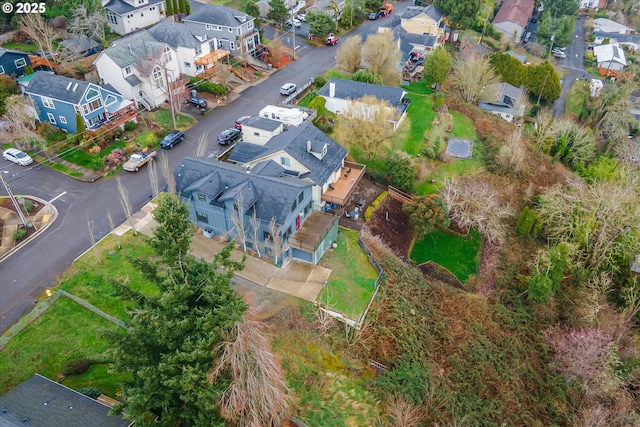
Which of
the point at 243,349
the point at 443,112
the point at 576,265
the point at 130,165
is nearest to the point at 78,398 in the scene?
the point at 243,349

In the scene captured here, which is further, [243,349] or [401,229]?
[401,229]

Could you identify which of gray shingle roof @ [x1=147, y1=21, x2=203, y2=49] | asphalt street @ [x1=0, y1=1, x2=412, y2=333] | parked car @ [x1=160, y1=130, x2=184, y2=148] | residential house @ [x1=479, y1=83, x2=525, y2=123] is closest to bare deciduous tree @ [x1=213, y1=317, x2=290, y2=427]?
asphalt street @ [x1=0, y1=1, x2=412, y2=333]

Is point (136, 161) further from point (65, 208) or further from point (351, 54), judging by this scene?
point (351, 54)

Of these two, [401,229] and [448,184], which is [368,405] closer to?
[401,229]

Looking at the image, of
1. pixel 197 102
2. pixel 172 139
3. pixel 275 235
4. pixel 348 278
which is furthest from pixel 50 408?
pixel 197 102

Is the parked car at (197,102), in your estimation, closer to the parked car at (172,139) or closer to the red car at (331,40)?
the parked car at (172,139)

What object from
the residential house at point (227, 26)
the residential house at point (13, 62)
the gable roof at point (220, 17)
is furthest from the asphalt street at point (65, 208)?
the residential house at point (13, 62)

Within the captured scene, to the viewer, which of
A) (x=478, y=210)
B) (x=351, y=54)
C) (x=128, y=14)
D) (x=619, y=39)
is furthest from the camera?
(x=619, y=39)
